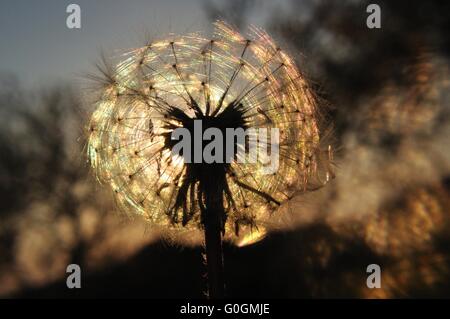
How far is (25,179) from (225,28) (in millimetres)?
10697

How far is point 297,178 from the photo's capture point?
21.4 feet

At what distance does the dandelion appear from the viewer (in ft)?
19.9

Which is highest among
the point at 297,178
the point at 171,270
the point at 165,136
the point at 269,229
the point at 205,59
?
the point at 205,59

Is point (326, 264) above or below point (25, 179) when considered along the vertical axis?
below

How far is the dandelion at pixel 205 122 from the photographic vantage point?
238 inches

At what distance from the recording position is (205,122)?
5855 millimetres

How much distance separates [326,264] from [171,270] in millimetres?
3504
